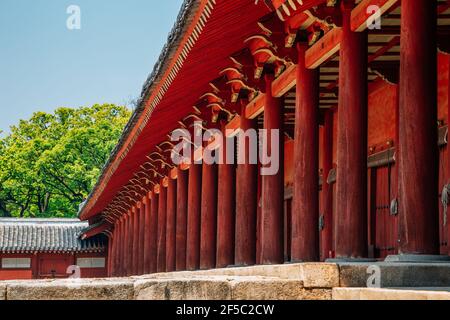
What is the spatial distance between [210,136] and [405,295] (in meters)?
13.4

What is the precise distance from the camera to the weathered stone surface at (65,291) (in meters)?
7.89

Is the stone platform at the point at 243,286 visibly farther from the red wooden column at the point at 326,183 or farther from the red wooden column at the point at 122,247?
the red wooden column at the point at 122,247

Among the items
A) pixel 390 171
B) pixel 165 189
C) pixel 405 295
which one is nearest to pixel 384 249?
pixel 390 171

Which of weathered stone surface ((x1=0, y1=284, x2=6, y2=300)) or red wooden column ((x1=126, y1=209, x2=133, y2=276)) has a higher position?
red wooden column ((x1=126, y1=209, x2=133, y2=276))

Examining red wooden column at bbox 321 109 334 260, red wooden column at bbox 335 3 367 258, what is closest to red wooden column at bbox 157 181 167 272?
red wooden column at bbox 321 109 334 260

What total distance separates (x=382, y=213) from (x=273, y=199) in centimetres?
237

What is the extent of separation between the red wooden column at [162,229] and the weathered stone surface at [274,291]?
19.8 meters

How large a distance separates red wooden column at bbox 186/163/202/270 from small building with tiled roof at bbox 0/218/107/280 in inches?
1174

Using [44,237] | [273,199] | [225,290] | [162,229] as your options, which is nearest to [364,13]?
[225,290]

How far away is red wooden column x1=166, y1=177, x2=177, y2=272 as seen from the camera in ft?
84.8

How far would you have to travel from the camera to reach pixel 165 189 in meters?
28.7

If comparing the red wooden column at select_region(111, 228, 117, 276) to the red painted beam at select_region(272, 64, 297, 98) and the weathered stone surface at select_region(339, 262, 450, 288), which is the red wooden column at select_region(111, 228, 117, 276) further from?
the weathered stone surface at select_region(339, 262, 450, 288)

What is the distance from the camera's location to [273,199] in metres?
15.3

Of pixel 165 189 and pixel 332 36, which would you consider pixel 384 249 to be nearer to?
pixel 332 36
